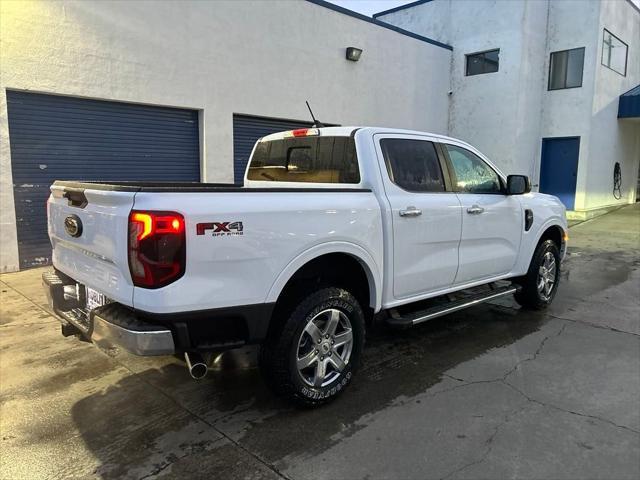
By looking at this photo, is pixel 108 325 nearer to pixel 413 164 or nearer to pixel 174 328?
pixel 174 328

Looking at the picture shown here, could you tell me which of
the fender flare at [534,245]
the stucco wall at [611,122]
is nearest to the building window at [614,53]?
the stucco wall at [611,122]

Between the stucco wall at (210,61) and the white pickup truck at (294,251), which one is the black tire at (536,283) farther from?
the stucco wall at (210,61)

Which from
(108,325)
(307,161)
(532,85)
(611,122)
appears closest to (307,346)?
(108,325)

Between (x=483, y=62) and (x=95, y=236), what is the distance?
15.6 m

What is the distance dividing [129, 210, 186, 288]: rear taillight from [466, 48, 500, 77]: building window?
1553cm

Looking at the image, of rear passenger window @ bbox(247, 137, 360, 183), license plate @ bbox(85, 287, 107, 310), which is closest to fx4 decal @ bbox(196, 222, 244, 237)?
license plate @ bbox(85, 287, 107, 310)

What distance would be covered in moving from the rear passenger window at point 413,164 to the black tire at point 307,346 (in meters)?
1.12

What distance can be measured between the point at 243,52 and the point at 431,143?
6883mm

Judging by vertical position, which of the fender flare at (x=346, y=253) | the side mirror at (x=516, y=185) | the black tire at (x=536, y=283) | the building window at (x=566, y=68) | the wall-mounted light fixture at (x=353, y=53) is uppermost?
the building window at (x=566, y=68)

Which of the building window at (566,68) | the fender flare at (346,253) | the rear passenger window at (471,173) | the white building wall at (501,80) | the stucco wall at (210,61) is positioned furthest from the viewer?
the building window at (566,68)

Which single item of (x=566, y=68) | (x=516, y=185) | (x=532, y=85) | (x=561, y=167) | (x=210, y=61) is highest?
(x=566, y=68)

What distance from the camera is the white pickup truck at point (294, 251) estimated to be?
9.12 feet

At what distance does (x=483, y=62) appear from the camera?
16156 mm

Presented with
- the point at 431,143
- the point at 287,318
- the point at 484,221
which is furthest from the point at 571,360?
the point at 287,318
